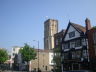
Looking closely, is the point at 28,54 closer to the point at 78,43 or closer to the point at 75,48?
the point at 75,48

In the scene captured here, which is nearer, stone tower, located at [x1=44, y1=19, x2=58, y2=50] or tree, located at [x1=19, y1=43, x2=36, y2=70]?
tree, located at [x1=19, y1=43, x2=36, y2=70]

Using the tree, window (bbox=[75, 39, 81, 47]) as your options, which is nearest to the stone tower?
the tree

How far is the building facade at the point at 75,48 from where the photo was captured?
46472mm

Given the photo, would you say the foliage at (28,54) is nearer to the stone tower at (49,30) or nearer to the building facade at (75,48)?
the building facade at (75,48)

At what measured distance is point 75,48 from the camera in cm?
4947

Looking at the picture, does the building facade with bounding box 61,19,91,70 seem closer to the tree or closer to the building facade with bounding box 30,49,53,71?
the tree

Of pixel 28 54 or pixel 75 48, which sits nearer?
pixel 75 48

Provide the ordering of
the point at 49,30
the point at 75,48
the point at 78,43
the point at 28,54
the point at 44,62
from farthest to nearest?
the point at 49,30 < the point at 44,62 < the point at 28,54 < the point at 75,48 < the point at 78,43

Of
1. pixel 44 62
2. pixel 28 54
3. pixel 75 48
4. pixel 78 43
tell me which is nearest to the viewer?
pixel 78 43

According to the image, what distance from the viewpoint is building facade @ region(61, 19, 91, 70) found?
46.5 metres

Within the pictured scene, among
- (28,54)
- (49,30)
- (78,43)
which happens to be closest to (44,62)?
(28,54)

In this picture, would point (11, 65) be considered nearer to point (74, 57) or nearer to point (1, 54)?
point (1, 54)

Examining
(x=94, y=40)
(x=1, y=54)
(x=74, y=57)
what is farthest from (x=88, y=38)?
(x=1, y=54)

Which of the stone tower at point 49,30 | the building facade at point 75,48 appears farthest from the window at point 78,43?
the stone tower at point 49,30
